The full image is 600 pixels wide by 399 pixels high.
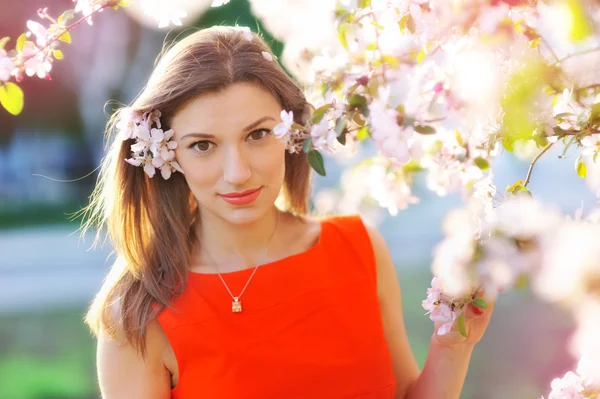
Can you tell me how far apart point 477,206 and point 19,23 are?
8.47 metres

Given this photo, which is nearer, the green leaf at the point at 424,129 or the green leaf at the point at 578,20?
the green leaf at the point at 578,20

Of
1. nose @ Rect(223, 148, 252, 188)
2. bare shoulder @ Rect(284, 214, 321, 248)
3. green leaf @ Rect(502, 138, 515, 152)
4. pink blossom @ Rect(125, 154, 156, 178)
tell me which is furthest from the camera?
bare shoulder @ Rect(284, 214, 321, 248)

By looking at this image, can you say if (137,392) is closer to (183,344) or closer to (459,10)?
(183,344)

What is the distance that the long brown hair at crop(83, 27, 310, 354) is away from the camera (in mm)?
1709

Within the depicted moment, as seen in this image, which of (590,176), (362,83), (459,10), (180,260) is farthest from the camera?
(180,260)

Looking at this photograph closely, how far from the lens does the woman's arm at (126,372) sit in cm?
178

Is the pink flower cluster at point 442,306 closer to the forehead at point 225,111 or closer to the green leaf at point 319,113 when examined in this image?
the green leaf at point 319,113

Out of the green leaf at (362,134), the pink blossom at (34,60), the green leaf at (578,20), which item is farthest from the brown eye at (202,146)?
the green leaf at (578,20)

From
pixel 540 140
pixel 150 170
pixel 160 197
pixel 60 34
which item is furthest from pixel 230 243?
pixel 540 140

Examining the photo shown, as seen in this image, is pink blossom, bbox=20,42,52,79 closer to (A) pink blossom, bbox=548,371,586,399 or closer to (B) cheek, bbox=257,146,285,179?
(B) cheek, bbox=257,146,285,179

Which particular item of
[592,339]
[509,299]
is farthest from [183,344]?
[509,299]

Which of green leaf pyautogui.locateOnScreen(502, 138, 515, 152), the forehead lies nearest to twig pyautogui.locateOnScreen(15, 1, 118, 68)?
the forehead

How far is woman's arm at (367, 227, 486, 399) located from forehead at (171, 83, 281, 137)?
22.2 inches

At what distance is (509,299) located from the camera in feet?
19.5
